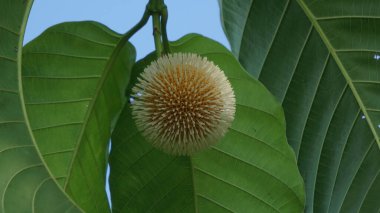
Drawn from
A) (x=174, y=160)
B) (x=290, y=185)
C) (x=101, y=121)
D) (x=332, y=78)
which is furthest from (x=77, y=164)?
(x=332, y=78)

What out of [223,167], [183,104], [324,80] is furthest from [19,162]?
[324,80]

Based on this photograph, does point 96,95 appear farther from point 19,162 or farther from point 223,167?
point 19,162

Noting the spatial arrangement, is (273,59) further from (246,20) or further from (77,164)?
(77,164)

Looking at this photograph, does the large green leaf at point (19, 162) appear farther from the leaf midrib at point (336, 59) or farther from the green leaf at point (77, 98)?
the leaf midrib at point (336, 59)

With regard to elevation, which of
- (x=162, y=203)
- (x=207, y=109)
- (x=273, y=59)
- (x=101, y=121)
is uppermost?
(x=273, y=59)

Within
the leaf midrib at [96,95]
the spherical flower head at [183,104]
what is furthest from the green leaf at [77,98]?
the spherical flower head at [183,104]

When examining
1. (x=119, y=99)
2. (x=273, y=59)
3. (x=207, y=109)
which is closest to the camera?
(x=207, y=109)

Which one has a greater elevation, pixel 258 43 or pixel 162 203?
pixel 258 43
